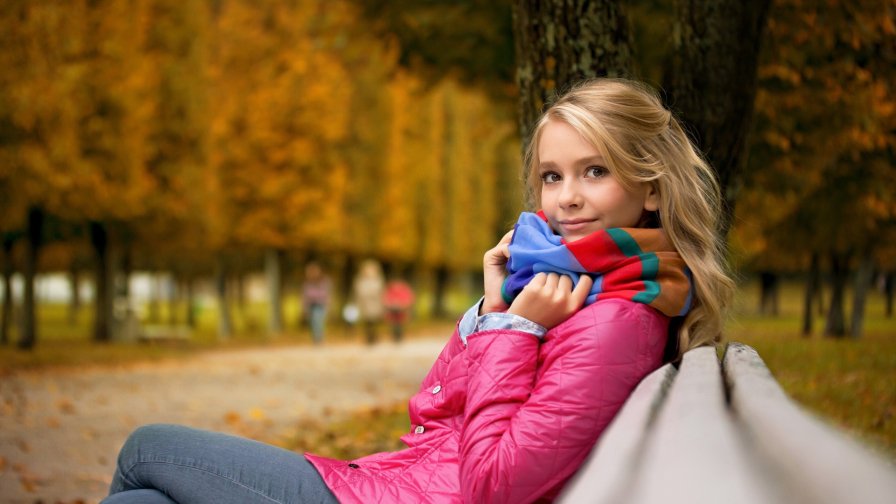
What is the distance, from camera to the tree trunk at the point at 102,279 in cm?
2333

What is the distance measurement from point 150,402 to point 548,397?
33.7 ft

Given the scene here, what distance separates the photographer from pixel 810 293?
21156 millimetres

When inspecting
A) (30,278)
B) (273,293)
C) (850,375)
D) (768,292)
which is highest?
(850,375)

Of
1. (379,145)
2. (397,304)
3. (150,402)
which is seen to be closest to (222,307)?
(397,304)

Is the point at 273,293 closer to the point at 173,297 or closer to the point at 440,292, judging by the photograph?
the point at 173,297

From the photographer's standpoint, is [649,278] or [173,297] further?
[173,297]

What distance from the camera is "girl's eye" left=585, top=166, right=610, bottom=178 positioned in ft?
7.80

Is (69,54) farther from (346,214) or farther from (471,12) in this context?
(346,214)

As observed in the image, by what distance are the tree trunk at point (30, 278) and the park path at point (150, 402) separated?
3032mm

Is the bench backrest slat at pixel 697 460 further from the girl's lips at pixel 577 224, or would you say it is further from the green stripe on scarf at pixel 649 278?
the girl's lips at pixel 577 224

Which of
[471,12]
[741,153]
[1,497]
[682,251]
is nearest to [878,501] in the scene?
[682,251]

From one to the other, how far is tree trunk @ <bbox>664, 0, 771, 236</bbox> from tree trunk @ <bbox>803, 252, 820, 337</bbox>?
14.0 metres

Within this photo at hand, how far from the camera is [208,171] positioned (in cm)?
2439

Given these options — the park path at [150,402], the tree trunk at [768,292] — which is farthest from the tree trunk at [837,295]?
the tree trunk at [768,292]
